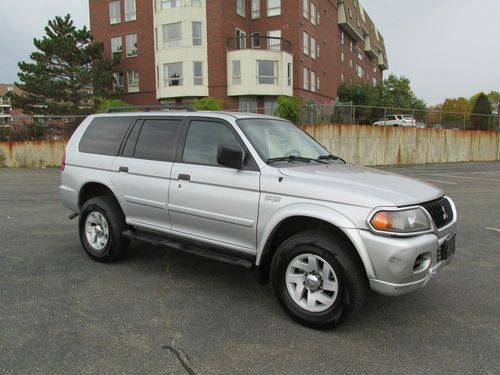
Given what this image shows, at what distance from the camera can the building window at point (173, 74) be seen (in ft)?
109

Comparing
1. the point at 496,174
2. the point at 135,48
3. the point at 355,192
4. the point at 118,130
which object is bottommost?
the point at 496,174

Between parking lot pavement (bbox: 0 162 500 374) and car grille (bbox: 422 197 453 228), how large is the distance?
2.86ft

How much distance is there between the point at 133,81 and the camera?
3675cm

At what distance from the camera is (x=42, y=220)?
7.75m

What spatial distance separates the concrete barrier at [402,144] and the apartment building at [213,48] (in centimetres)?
1383

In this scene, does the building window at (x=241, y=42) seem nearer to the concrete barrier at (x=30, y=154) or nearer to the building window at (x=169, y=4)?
the building window at (x=169, y=4)

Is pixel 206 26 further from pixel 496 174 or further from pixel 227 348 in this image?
pixel 227 348

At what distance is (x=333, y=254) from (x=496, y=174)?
15940mm

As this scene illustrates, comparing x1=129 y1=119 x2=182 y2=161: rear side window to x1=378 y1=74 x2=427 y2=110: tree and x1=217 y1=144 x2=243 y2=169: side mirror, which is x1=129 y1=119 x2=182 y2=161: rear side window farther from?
x1=378 y1=74 x2=427 y2=110: tree

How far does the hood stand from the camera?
342 cm

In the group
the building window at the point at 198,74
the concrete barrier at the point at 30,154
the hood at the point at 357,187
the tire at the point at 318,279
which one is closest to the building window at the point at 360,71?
the building window at the point at 198,74

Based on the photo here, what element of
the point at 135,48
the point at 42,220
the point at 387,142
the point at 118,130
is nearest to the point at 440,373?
the point at 118,130

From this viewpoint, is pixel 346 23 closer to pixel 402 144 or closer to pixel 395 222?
pixel 402 144

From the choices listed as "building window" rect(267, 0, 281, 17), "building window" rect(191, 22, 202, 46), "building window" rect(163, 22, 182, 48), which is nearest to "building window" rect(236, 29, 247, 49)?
"building window" rect(191, 22, 202, 46)
